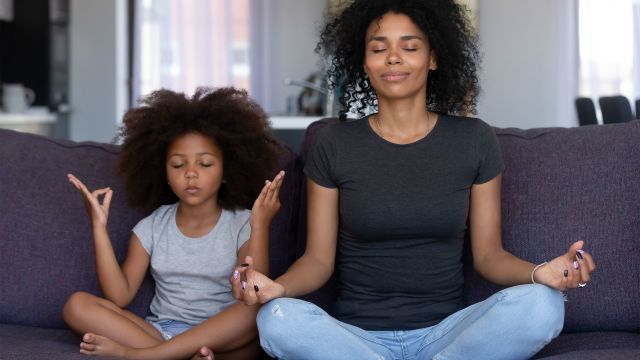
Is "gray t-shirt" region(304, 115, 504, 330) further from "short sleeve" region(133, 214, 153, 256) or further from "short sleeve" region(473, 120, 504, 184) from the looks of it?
"short sleeve" region(133, 214, 153, 256)

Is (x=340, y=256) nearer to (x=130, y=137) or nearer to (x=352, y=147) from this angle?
(x=352, y=147)

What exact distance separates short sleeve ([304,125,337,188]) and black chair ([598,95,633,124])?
2937 mm

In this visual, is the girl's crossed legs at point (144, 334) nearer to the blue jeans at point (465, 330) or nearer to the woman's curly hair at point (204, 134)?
the blue jeans at point (465, 330)

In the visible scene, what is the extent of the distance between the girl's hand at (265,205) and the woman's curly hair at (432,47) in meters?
0.31

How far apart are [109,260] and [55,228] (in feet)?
0.76

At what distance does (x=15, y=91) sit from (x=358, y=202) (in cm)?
422

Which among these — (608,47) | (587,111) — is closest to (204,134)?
(587,111)

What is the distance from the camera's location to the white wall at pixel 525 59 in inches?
240

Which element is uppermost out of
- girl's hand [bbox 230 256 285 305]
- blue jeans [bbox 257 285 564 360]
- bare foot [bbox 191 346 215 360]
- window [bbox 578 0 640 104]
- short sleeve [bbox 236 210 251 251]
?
window [bbox 578 0 640 104]

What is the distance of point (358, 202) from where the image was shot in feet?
6.24

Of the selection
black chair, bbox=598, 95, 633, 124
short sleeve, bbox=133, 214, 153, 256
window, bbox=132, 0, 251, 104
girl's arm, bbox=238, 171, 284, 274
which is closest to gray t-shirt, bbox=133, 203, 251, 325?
short sleeve, bbox=133, 214, 153, 256

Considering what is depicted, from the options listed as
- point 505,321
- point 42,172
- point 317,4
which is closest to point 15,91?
point 317,4

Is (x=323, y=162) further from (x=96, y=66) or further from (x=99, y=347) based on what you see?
(x=96, y=66)

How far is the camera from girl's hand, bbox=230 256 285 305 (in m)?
1.66
